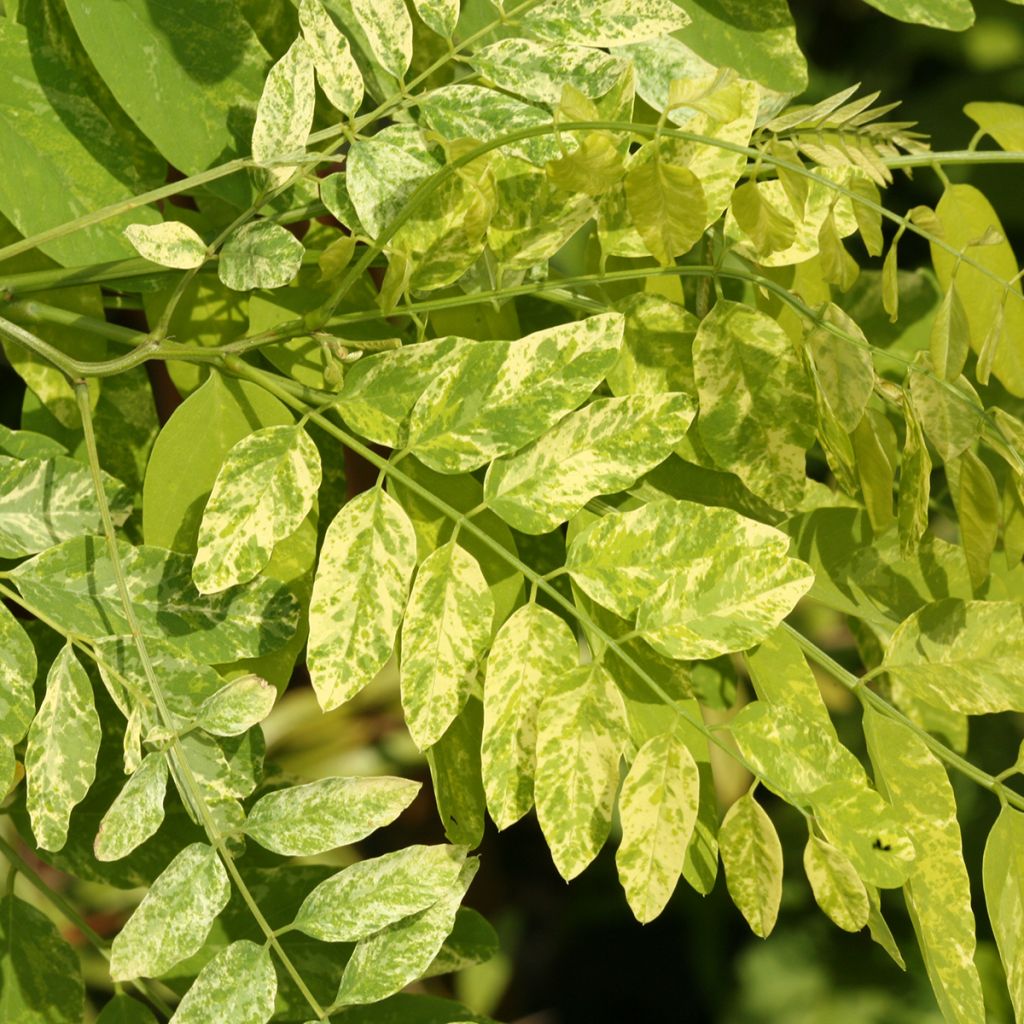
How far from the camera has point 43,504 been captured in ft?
1.50

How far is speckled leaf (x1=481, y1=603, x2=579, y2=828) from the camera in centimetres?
42

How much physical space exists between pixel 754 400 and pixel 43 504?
0.90 feet

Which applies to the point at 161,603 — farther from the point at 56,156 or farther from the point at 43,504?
the point at 56,156

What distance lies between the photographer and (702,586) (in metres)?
0.41

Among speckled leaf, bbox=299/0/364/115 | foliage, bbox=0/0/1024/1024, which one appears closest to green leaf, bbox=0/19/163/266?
foliage, bbox=0/0/1024/1024

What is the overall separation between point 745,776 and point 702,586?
4.17 ft

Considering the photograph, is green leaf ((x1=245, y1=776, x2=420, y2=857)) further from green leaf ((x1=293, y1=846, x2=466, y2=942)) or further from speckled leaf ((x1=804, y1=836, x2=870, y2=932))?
speckled leaf ((x1=804, y1=836, x2=870, y2=932))

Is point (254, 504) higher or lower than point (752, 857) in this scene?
higher

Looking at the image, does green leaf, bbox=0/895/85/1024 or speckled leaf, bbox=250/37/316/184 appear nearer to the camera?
speckled leaf, bbox=250/37/316/184

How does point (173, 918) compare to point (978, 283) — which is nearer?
point (173, 918)

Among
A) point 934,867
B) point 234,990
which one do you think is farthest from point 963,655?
point 234,990

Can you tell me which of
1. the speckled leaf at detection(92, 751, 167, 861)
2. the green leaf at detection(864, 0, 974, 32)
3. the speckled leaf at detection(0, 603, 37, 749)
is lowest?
the speckled leaf at detection(92, 751, 167, 861)

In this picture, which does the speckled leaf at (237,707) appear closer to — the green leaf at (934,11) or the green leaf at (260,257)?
the green leaf at (260,257)

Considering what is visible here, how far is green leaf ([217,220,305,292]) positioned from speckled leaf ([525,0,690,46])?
0.42 feet
